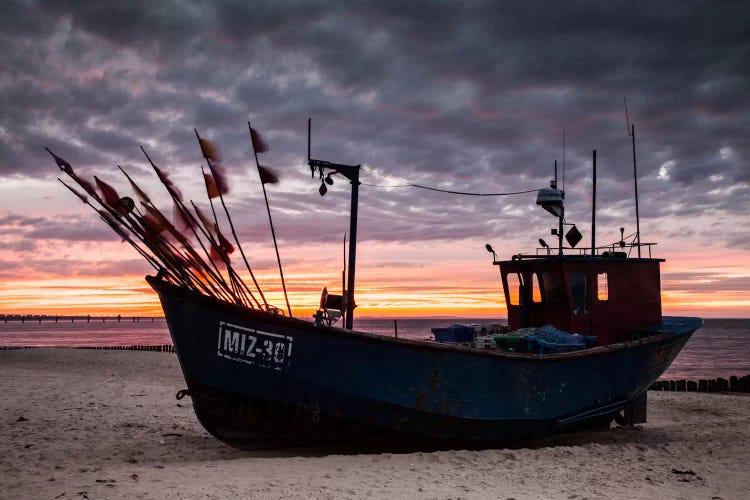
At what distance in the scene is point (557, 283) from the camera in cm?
1246

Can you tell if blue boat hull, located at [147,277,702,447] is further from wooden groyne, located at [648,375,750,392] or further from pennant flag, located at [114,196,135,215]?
wooden groyne, located at [648,375,750,392]

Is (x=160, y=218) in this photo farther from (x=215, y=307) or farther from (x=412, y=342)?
(x=412, y=342)

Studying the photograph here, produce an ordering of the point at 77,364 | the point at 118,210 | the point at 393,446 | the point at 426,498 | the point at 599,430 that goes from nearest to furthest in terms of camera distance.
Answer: the point at 426,498, the point at 118,210, the point at 393,446, the point at 599,430, the point at 77,364

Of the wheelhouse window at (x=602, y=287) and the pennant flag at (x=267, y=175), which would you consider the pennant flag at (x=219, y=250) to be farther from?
the wheelhouse window at (x=602, y=287)

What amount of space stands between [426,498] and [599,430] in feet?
22.4

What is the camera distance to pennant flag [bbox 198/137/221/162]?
813 centimetres

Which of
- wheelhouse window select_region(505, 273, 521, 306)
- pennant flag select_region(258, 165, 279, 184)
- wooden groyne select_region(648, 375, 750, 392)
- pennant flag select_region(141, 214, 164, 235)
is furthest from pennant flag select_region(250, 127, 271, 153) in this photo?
wooden groyne select_region(648, 375, 750, 392)

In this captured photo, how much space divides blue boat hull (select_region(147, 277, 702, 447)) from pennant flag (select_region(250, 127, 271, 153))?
215cm

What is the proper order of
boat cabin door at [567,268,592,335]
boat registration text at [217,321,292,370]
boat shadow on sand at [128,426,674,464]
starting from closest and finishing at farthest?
1. boat registration text at [217,321,292,370]
2. boat shadow on sand at [128,426,674,464]
3. boat cabin door at [567,268,592,335]

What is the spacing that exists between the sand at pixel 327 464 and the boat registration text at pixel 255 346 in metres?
1.36

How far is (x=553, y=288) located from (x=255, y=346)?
6803 millimetres

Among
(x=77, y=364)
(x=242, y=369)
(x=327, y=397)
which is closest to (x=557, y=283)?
(x=327, y=397)

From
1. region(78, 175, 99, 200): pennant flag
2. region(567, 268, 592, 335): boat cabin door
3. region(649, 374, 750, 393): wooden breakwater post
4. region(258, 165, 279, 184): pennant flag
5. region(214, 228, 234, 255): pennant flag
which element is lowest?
region(649, 374, 750, 393): wooden breakwater post

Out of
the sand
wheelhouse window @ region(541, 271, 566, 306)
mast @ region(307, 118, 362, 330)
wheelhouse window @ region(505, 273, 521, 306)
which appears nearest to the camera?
the sand
